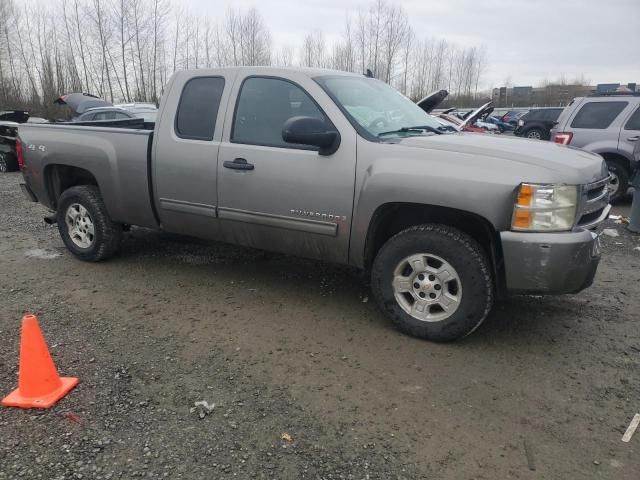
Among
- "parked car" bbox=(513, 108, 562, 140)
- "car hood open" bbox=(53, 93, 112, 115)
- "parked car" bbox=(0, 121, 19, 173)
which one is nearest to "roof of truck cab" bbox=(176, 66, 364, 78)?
"car hood open" bbox=(53, 93, 112, 115)

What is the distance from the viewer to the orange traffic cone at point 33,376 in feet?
9.44

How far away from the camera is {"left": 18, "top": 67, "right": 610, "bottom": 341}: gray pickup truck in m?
3.23

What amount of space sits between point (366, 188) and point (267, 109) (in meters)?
1.16

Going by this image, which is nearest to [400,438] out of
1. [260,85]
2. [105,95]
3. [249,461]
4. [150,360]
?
[249,461]

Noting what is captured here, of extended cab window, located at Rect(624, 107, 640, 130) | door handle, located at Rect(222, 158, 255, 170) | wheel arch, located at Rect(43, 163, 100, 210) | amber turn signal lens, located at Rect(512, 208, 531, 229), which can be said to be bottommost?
wheel arch, located at Rect(43, 163, 100, 210)

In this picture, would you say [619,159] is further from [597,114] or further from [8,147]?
[8,147]

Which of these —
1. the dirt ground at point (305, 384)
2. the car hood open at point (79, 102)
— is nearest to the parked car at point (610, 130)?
the dirt ground at point (305, 384)

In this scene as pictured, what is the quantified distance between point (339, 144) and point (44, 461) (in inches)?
103

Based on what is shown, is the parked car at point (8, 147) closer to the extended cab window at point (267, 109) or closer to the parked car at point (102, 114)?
the parked car at point (102, 114)

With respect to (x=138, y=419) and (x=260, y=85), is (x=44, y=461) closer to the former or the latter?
(x=138, y=419)

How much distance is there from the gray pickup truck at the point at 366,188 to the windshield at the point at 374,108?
0.02 metres

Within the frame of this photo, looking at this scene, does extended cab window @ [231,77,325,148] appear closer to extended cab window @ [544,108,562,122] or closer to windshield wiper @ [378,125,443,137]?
windshield wiper @ [378,125,443,137]

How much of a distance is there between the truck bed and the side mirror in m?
1.69

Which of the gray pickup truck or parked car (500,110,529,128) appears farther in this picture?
parked car (500,110,529,128)
